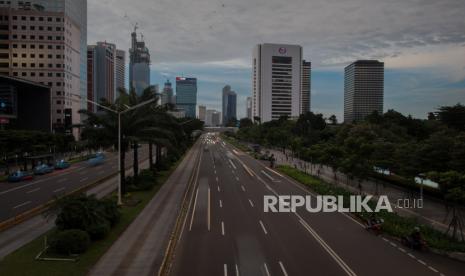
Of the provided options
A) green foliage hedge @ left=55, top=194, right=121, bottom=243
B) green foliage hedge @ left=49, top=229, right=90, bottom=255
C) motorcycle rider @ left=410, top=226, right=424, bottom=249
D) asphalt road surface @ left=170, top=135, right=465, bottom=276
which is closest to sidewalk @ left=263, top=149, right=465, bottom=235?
motorcycle rider @ left=410, top=226, right=424, bottom=249

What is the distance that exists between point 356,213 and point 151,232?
1447 centimetres

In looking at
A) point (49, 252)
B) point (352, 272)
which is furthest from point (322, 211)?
point (49, 252)

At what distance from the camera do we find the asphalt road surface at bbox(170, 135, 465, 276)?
1734cm

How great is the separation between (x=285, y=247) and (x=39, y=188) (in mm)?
29479

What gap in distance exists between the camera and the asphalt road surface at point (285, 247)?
1734 centimetres

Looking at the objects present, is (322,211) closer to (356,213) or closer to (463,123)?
(356,213)

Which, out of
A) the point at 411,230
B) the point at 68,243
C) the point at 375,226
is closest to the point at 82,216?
the point at 68,243

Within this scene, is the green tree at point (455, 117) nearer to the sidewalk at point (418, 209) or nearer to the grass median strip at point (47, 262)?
the sidewalk at point (418, 209)

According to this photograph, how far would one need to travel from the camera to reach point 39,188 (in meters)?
39.8

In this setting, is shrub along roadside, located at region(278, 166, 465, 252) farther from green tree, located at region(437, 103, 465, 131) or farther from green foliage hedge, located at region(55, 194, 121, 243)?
green tree, located at region(437, 103, 465, 131)

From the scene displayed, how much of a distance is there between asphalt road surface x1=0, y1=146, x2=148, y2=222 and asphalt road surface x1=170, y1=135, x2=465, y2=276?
921cm

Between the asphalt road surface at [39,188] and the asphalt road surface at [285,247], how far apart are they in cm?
921

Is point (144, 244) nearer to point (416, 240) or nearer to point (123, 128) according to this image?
point (416, 240)

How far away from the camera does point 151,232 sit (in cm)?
2253
